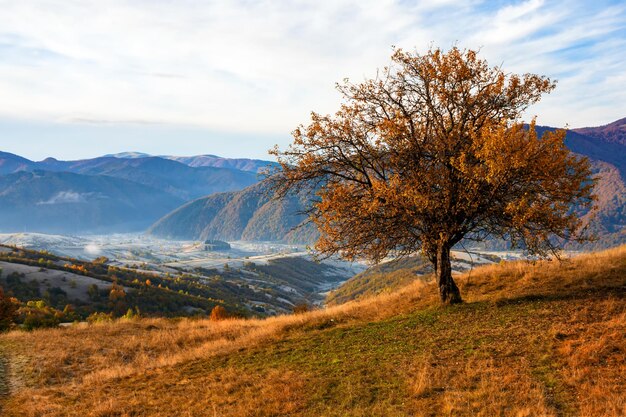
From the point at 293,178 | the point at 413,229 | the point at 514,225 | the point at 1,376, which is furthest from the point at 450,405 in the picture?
the point at 1,376

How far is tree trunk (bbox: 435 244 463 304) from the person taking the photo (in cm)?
2180

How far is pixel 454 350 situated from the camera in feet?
50.3

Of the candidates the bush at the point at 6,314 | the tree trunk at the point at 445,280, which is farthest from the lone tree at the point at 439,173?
the bush at the point at 6,314

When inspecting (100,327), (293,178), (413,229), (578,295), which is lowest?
(100,327)

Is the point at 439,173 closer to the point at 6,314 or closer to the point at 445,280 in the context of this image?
the point at 445,280

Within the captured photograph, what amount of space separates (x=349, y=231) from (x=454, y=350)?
310 inches

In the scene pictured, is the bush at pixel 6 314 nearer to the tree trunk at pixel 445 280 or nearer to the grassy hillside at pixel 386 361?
the grassy hillside at pixel 386 361

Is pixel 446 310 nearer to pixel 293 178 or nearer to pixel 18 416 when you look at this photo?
pixel 293 178

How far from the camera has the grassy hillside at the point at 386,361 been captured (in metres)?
11.8

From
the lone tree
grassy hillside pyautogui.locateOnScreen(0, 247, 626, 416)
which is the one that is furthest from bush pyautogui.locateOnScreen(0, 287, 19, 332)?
the lone tree

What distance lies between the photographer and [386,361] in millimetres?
15242

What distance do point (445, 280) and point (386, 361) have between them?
8454mm

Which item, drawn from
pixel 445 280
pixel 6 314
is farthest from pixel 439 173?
pixel 6 314

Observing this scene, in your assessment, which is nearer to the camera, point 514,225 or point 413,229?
point 514,225
